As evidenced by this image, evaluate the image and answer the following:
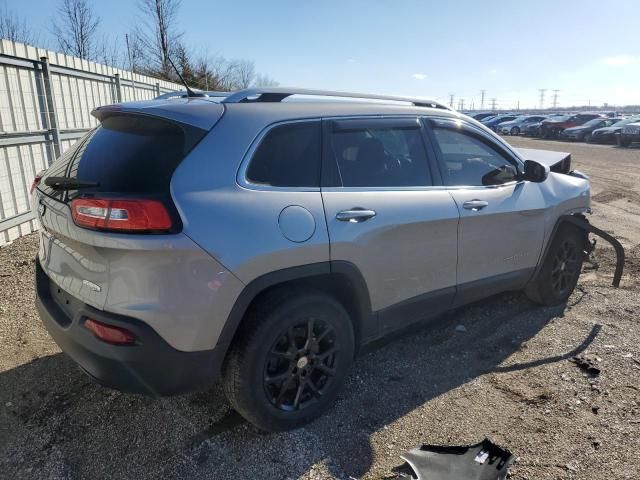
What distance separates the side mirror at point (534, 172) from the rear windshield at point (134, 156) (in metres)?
2.70

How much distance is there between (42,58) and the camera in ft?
21.0

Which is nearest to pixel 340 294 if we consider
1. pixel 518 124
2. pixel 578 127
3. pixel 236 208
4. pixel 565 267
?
pixel 236 208

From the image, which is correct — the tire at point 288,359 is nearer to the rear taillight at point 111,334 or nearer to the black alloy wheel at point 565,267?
the rear taillight at point 111,334

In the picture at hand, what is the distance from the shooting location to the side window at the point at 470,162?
3.44 meters

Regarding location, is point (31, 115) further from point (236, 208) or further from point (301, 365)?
point (301, 365)

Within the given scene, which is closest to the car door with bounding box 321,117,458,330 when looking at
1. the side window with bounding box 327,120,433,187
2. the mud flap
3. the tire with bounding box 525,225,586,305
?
the side window with bounding box 327,120,433,187

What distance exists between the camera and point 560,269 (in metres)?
4.42

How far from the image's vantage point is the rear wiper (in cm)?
235

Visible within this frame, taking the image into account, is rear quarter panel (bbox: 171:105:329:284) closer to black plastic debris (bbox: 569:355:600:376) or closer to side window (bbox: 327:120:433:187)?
side window (bbox: 327:120:433:187)

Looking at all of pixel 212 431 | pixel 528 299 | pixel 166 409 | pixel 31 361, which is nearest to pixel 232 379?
pixel 212 431

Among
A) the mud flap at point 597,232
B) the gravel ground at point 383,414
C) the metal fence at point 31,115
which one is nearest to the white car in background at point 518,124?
the mud flap at point 597,232

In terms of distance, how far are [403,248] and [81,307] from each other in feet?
6.04

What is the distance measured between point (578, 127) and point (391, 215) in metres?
32.5

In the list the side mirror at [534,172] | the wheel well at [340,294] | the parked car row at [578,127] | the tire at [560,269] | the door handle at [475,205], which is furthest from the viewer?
the parked car row at [578,127]
